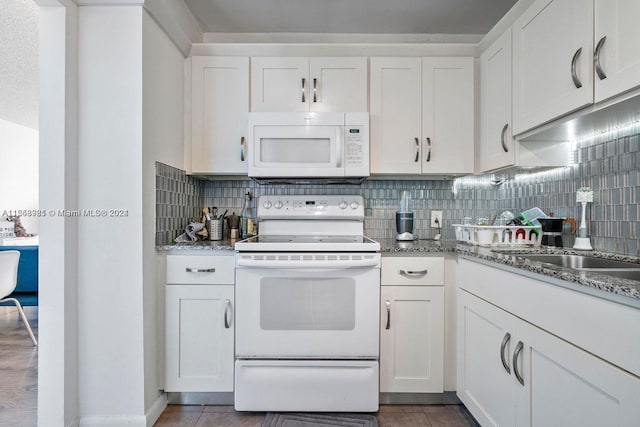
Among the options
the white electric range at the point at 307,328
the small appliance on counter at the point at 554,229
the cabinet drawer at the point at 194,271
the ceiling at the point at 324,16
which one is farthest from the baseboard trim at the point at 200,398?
the ceiling at the point at 324,16

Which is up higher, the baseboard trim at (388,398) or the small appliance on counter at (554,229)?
the small appliance on counter at (554,229)

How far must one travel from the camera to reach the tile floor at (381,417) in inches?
70.4

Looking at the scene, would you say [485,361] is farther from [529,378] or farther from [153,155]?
[153,155]

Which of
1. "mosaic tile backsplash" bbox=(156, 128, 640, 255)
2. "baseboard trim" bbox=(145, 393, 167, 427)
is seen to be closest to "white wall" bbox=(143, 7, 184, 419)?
"baseboard trim" bbox=(145, 393, 167, 427)

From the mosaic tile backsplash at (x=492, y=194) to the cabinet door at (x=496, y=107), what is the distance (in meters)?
0.29

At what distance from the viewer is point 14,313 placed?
367 centimetres

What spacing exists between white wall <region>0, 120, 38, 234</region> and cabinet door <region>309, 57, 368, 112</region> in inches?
221

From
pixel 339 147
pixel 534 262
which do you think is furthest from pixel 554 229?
pixel 339 147

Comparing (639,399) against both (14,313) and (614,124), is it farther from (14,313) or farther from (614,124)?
(14,313)

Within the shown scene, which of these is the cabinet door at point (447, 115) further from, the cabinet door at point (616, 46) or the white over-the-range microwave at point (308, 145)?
the cabinet door at point (616, 46)

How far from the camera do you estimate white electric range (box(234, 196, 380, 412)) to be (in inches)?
71.2

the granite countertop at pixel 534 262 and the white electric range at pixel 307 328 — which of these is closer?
the granite countertop at pixel 534 262

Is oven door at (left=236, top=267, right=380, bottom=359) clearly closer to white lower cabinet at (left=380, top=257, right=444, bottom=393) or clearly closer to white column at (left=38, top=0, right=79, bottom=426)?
white lower cabinet at (left=380, top=257, right=444, bottom=393)

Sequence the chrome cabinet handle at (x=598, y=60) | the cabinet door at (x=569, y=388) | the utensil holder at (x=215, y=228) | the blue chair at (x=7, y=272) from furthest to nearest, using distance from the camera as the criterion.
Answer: the blue chair at (x=7, y=272), the utensil holder at (x=215, y=228), the chrome cabinet handle at (x=598, y=60), the cabinet door at (x=569, y=388)
